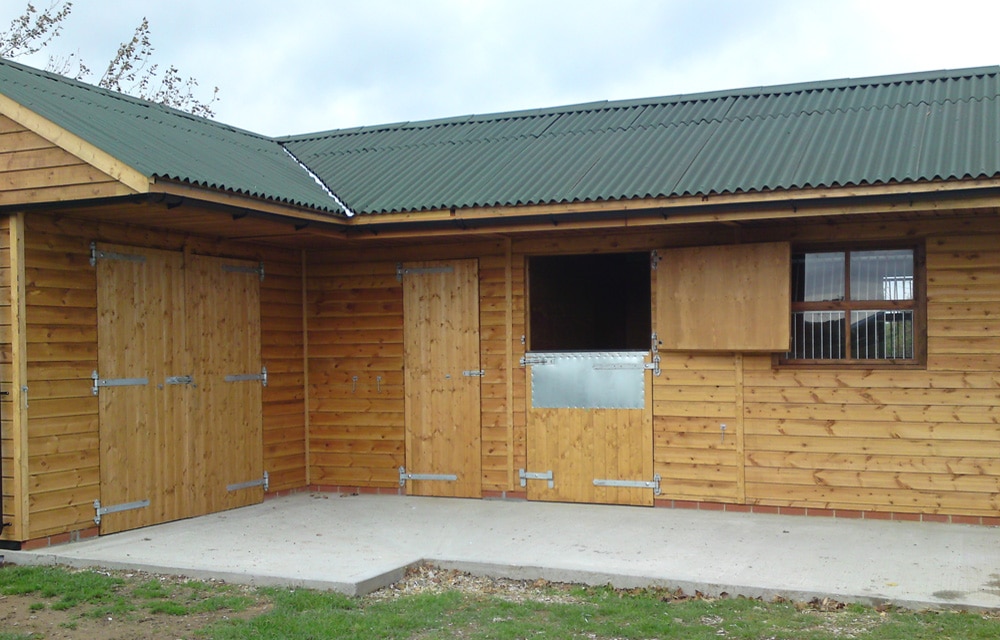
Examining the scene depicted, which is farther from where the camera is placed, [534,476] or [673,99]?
[673,99]

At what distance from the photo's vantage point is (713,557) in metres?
6.55

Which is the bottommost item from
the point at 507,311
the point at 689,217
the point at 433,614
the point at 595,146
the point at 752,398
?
the point at 433,614

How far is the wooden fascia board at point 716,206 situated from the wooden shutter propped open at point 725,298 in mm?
537

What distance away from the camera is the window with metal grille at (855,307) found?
25.6ft

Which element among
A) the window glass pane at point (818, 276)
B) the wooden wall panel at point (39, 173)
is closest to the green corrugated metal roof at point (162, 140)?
the wooden wall panel at point (39, 173)

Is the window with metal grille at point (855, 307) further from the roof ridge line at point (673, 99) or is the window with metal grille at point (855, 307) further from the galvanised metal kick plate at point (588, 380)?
the roof ridge line at point (673, 99)

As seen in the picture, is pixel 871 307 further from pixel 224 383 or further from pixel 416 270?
pixel 224 383

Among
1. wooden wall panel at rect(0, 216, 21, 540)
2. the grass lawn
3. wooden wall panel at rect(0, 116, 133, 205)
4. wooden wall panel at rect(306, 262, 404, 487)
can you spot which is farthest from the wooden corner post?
wooden wall panel at rect(306, 262, 404, 487)

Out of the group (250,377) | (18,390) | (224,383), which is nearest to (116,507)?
(18,390)

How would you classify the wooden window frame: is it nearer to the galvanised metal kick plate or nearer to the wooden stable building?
the wooden stable building

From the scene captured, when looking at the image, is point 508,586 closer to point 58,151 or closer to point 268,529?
point 268,529

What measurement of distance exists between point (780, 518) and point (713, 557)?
1.54 meters

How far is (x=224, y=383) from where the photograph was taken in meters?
8.66

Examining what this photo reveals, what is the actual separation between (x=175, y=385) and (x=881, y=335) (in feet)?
17.8
